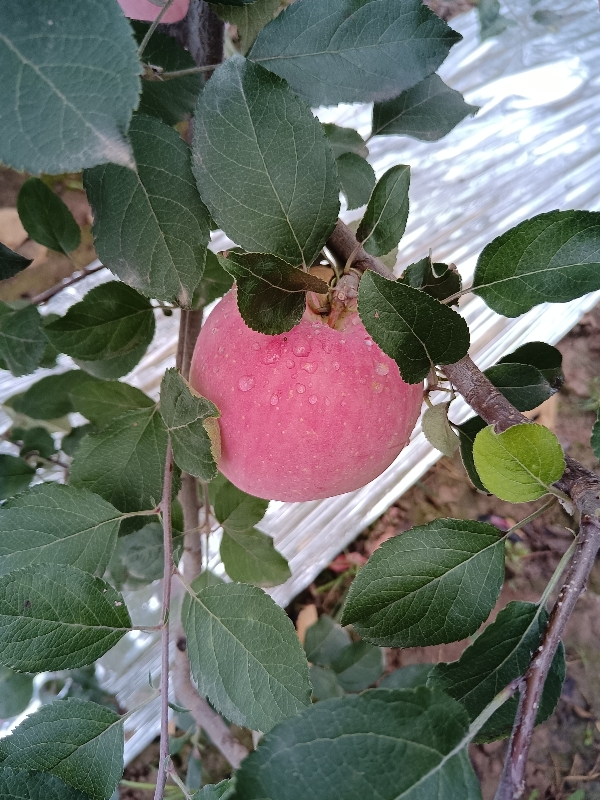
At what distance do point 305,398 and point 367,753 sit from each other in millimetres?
234

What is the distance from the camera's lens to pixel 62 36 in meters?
0.30

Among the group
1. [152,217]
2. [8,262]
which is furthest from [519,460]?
[8,262]

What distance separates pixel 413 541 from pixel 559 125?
172 centimetres

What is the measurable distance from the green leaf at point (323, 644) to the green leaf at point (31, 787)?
718mm

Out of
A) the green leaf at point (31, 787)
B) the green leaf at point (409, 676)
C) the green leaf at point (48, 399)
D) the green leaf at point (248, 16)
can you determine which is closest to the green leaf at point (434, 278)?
the green leaf at point (248, 16)

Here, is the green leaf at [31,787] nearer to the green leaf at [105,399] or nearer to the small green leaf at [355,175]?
the green leaf at [105,399]

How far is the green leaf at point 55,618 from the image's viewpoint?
0.45 metres

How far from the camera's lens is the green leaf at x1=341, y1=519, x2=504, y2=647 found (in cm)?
44

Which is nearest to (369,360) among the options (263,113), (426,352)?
(426,352)

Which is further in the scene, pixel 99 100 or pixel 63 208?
pixel 63 208

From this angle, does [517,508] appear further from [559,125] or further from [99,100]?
[99,100]

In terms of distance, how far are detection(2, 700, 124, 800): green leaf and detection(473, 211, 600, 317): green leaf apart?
47 cm

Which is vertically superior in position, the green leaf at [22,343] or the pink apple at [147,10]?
the pink apple at [147,10]

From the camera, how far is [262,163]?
17.1 inches
